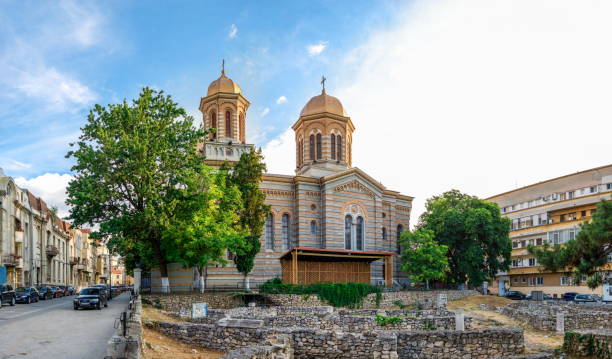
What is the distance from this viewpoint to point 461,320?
23.1 meters

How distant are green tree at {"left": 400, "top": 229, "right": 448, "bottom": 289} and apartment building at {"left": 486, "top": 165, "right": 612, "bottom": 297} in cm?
1146

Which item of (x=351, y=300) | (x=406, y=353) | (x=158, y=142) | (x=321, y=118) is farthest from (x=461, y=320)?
(x=321, y=118)

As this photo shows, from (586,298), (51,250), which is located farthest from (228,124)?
(586,298)

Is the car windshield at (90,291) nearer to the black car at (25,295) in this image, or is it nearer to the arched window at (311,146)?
the black car at (25,295)

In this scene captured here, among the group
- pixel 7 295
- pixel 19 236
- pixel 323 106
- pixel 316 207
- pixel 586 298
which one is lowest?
pixel 586 298

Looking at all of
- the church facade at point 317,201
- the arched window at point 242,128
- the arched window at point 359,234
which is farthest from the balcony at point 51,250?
the arched window at point 359,234

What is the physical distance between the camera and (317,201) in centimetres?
4381

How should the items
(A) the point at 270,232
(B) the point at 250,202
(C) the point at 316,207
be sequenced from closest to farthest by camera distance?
(B) the point at 250,202
(A) the point at 270,232
(C) the point at 316,207

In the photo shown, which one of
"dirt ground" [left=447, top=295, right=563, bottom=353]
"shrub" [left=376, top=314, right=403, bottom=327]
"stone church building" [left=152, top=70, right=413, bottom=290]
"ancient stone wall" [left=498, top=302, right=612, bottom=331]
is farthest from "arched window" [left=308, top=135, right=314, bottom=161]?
"shrub" [left=376, top=314, right=403, bottom=327]

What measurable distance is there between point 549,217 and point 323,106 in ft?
91.6

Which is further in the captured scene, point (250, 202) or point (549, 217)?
point (549, 217)

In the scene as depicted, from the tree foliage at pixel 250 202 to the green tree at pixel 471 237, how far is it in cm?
1730

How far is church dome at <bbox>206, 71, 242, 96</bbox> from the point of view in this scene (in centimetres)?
4434

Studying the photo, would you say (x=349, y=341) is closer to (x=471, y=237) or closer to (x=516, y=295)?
(x=471, y=237)
